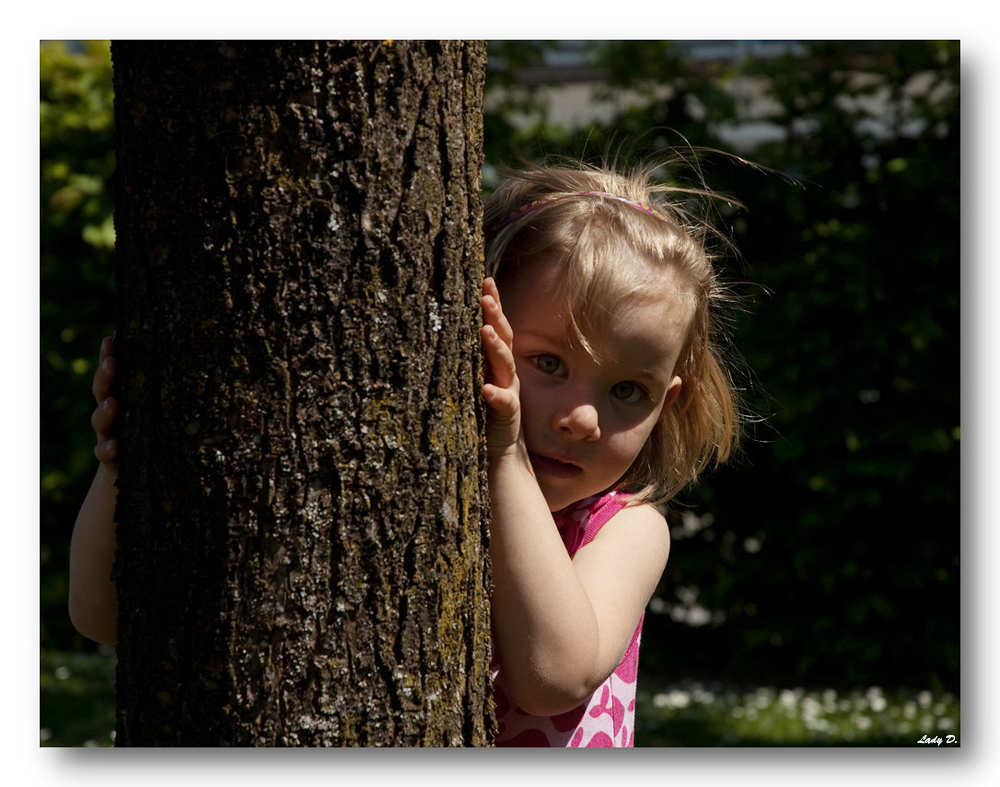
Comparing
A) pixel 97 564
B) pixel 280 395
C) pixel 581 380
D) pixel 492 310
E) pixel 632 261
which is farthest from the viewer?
pixel 632 261

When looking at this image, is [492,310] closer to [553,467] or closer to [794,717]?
[553,467]

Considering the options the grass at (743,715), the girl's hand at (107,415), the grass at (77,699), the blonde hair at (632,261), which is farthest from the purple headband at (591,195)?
the grass at (77,699)

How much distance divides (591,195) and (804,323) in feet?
11.8

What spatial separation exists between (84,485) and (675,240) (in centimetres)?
480

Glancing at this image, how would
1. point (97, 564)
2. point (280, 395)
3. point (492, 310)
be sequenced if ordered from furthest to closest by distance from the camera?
point (97, 564)
point (492, 310)
point (280, 395)


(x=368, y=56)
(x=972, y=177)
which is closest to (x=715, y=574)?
(x=972, y=177)

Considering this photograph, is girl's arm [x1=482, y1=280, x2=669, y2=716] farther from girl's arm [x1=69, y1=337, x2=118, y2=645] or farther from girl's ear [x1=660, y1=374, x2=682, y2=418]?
girl's arm [x1=69, y1=337, x2=118, y2=645]

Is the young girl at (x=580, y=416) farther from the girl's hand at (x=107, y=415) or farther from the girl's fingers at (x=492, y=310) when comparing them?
the girl's hand at (x=107, y=415)

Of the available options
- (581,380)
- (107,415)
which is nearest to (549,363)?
(581,380)

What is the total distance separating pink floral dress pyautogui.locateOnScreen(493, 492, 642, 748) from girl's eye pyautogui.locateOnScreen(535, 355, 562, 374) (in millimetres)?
379

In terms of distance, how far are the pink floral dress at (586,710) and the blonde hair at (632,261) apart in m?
0.14

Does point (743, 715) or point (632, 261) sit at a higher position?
point (632, 261)

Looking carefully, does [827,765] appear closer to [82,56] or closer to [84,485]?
[84,485]

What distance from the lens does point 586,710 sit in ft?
6.84
